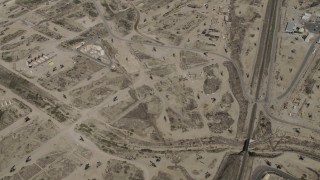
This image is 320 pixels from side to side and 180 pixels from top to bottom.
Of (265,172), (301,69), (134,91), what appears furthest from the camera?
(301,69)

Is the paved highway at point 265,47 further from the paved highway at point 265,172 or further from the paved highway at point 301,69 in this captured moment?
the paved highway at point 301,69

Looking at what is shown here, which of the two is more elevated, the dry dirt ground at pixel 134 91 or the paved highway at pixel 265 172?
the dry dirt ground at pixel 134 91

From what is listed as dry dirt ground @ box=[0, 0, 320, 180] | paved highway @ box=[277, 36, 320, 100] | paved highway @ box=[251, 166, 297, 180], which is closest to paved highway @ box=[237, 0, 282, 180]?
dry dirt ground @ box=[0, 0, 320, 180]

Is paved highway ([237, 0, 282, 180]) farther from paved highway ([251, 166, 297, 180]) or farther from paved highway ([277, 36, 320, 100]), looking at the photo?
paved highway ([277, 36, 320, 100])

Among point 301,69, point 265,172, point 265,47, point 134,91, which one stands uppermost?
point 265,47

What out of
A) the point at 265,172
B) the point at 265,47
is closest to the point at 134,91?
the point at 265,172

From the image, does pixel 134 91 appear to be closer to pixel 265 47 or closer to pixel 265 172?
pixel 265 172

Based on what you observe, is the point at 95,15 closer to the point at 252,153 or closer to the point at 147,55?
the point at 147,55

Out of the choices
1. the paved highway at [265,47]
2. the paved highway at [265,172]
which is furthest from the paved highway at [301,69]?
the paved highway at [265,172]

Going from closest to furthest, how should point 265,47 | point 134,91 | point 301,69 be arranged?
point 134,91
point 301,69
point 265,47

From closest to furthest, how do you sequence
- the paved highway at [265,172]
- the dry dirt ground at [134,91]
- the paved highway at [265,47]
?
the paved highway at [265,172], the dry dirt ground at [134,91], the paved highway at [265,47]
